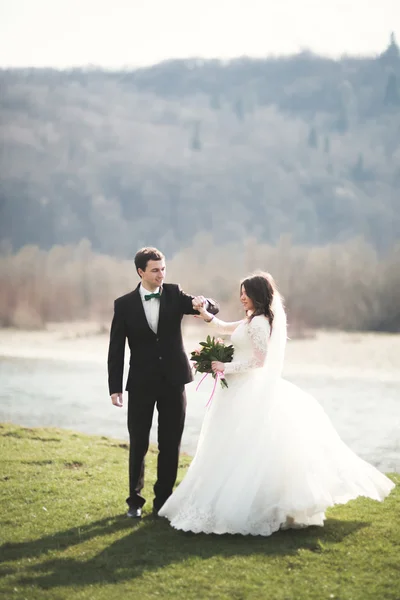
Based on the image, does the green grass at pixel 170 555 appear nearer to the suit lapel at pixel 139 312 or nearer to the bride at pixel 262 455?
the bride at pixel 262 455

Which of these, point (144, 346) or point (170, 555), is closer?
point (170, 555)

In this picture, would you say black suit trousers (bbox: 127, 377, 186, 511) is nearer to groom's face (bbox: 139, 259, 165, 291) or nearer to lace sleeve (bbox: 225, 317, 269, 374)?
lace sleeve (bbox: 225, 317, 269, 374)

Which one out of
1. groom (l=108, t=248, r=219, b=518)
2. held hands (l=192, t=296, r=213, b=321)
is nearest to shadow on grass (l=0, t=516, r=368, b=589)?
groom (l=108, t=248, r=219, b=518)

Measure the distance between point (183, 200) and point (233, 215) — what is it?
4614 mm

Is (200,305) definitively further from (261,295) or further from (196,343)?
(196,343)

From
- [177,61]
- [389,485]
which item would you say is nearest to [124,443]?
[389,485]

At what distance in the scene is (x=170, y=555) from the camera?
4426 mm

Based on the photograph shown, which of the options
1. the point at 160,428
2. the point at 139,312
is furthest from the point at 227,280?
the point at 139,312

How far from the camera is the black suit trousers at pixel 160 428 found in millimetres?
5211

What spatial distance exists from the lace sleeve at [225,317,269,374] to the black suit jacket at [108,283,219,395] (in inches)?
18.8

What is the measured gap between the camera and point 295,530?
4852mm

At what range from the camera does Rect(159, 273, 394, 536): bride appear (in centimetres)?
467

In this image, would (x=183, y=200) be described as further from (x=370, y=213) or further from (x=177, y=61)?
(x=177, y=61)

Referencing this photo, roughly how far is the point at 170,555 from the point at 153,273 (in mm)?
2102
